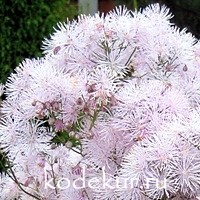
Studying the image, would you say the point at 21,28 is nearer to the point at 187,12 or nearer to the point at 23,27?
the point at 23,27

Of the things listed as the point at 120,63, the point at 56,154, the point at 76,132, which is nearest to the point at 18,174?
the point at 56,154

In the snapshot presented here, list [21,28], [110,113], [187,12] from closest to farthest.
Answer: [110,113] → [21,28] → [187,12]

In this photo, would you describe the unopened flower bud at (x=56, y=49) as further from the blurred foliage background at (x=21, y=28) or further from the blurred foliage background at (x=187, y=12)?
the blurred foliage background at (x=187, y=12)

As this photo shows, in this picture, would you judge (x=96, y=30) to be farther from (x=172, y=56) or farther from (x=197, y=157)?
(x=197, y=157)

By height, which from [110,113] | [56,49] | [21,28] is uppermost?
[21,28]

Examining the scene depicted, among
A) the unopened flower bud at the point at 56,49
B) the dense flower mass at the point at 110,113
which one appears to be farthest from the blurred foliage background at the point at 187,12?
the unopened flower bud at the point at 56,49

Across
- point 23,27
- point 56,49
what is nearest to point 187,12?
point 23,27
